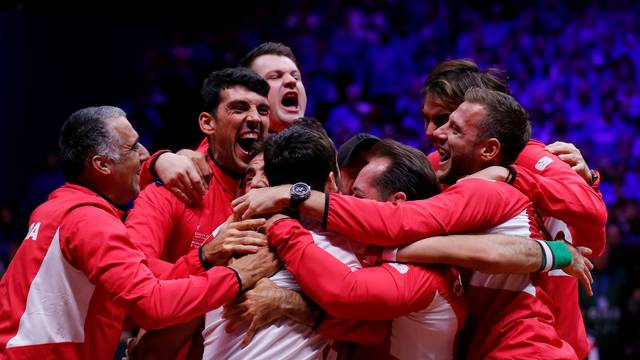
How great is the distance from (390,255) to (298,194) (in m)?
0.42

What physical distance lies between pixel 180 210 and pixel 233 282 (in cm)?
87

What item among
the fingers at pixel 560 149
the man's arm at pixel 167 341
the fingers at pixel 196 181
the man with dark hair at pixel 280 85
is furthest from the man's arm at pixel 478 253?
the man with dark hair at pixel 280 85

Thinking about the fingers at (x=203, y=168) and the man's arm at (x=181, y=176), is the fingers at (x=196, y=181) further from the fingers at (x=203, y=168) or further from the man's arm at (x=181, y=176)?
the fingers at (x=203, y=168)

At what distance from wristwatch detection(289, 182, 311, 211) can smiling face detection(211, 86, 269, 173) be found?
3.48 ft

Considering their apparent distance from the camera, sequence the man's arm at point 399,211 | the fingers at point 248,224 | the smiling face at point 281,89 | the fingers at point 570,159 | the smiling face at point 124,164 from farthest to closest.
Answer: the smiling face at point 281,89, the fingers at point 570,159, the smiling face at point 124,164, the fingers at point 248,224, the man's arm at point 399,211

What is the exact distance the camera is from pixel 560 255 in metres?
3.23

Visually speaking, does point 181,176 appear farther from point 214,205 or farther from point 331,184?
point 331,184

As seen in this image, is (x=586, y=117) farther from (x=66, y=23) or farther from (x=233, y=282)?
(x=233, y=282)

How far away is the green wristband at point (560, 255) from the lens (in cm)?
322

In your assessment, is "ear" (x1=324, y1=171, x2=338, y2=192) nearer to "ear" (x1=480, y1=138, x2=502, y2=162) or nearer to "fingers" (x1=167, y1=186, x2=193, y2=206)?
"ear" (x1=480, y1=138, x2=502, y2=162)

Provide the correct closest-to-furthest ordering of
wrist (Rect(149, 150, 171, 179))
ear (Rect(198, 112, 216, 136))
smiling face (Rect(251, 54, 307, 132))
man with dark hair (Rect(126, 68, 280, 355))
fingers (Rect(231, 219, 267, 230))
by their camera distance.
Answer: fingers (Rect(231, 219, 267, 230)) < man with dark hair (Rect(126, 68, 280, 355)) < wrist (Rect(149, 150, 171, 179)) < ear (Rect(198, 112, 216, 136)) < smiling face (Rect(251, 54, 307, 132))

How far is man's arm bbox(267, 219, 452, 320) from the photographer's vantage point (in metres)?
2.92

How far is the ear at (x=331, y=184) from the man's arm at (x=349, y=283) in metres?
0.23

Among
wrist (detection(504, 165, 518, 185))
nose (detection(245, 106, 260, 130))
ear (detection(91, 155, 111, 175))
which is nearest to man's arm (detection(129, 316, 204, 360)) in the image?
ear (detection(91, 155, 111, 175))
